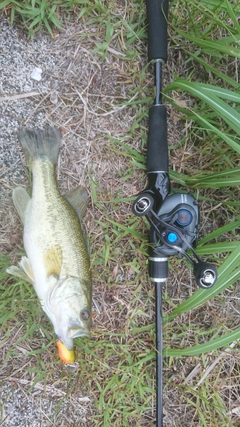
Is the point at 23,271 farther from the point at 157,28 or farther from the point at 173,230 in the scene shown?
the point at 157,28

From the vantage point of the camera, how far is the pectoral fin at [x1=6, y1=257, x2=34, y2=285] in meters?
2.28

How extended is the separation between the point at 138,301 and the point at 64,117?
1172 mm

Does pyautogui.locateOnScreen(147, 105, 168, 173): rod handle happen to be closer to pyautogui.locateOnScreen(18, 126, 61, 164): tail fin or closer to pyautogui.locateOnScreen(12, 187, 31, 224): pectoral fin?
pyautogui.locateOnScreen(18, 126, 61, 164): tail fin

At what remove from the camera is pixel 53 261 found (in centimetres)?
221

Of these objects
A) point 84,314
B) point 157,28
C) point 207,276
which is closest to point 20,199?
point 84,314

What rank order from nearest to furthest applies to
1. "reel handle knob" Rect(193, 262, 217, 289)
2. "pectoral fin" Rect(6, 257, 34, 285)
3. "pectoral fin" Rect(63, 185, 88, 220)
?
"reel handle knob" Rect(193, 262, 217, 289) → "pectoral fin" Rect(6, 257, 34, 285) → "pectoral fin" Rect(63, 185, 88, 220)

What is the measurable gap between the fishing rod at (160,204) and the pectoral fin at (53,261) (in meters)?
0.49

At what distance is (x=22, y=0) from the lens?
238 cm

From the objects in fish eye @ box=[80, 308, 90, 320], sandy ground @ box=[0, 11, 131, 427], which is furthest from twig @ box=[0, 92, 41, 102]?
fish eye @ box=[80, 308, 90, 320]

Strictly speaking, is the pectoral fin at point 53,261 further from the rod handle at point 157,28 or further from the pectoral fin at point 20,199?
the rod handle at point 157,28

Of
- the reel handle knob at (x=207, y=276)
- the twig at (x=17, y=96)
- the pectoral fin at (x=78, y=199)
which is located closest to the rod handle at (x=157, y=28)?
the twig at (x=17, y=96)

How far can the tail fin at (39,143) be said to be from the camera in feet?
7.70

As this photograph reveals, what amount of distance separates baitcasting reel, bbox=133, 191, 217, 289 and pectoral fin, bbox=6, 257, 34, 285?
66 centimetres

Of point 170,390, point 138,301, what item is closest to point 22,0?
point 138,301
